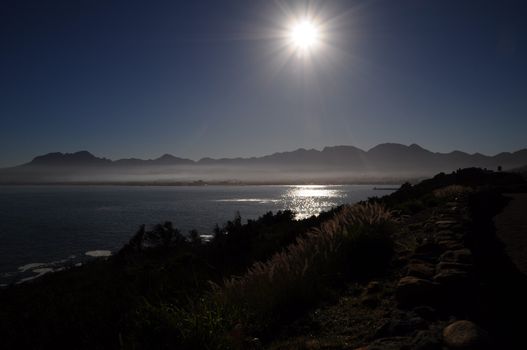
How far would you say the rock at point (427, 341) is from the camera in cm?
274

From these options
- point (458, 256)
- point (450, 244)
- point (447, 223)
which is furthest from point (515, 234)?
point (458, 256)

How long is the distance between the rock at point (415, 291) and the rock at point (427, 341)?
0.98 meters

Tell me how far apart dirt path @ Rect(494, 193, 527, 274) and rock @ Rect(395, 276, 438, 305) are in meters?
2.03

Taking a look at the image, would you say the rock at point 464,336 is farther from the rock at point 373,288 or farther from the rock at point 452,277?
the rock at point 373,288

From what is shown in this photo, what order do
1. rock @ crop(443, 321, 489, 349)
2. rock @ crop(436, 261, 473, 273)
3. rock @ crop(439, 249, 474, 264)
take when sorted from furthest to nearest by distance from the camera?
rock @ crop(439, 249, 474, 264) < rock @ crop(436, 261, 473, 273) < rock @ crop(443, 321, 489, 349)

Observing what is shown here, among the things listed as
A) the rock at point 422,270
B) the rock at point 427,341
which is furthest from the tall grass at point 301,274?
the rock at point 427,341

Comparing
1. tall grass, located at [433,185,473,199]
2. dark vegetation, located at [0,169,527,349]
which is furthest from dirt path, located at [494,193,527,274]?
tall grass, located at [433,185,473,199]

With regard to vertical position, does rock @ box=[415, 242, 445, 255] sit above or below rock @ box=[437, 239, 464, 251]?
below

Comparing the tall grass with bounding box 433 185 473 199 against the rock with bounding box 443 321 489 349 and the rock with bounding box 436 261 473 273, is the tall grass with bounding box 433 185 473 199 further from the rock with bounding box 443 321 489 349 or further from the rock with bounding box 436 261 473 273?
the rock with bounding box 443 321 489 349

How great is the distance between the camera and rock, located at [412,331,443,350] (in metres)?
2.74

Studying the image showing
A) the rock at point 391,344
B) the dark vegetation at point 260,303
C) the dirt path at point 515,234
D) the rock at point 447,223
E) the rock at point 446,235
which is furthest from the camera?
the rock at point 447,223

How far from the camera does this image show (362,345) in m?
3.27

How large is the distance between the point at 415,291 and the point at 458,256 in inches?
48.6

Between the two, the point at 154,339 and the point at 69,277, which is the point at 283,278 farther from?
the point at 69,277
